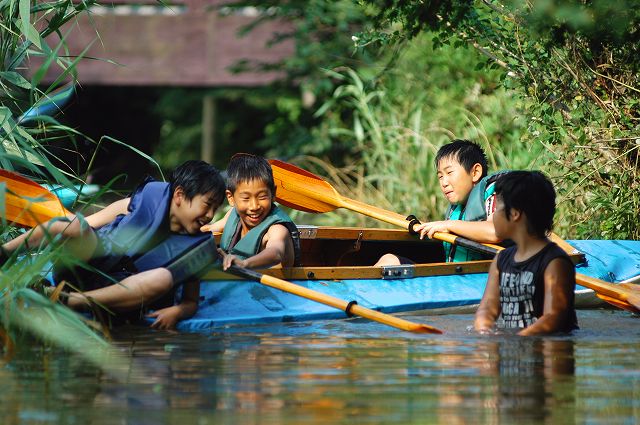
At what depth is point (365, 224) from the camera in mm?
9680

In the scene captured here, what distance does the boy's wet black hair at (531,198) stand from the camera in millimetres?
4965

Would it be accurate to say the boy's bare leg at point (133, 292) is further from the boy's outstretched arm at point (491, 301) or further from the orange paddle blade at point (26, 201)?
the boy's outstretched arm at point (491, 301)

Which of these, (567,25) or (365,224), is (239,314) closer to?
(567,25)

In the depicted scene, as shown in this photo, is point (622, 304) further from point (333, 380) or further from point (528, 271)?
point (333, 380)

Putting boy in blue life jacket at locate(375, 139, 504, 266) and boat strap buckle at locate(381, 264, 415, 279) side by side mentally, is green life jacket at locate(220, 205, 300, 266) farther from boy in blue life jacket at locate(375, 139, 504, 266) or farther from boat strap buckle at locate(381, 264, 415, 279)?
boy in blue life jacket at locate(375, 139, 504, 266)

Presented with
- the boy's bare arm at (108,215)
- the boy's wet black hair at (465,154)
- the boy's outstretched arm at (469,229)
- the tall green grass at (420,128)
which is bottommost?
the boy's bare arm at (108,215)

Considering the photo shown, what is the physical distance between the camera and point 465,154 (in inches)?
257

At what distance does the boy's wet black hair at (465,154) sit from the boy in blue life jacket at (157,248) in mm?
1704

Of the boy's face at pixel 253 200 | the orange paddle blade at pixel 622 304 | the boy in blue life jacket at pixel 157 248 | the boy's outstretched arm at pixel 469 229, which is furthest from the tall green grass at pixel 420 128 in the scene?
the boy in blue life jacket at pixel 157 248

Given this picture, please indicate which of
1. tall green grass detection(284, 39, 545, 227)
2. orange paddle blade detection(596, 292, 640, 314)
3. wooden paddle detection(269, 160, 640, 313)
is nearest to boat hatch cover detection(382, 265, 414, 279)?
wooden paddle detection(269, 160, 640, 313)

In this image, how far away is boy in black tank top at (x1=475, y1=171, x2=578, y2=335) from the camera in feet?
15.9

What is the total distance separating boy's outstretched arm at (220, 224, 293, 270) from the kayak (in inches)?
3.9

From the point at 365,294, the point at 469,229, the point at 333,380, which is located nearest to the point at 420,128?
the point at 469,229

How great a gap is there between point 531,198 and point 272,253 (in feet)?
4.64
